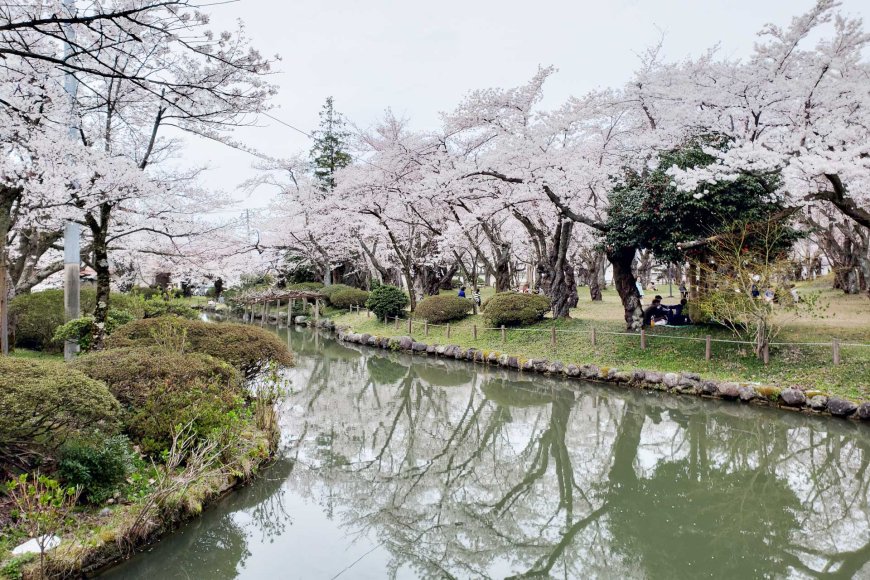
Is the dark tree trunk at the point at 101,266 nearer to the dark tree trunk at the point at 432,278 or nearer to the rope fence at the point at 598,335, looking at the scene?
the rope fence at the point at 598,335

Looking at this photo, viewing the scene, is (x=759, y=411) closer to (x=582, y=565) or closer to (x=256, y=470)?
(x=582, y=565)

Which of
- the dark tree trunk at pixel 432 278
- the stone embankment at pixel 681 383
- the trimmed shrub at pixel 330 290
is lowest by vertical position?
the stone embankment at pixel 681 383

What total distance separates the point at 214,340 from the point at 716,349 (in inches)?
391

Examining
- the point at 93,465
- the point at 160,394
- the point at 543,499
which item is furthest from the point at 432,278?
the point at 93,465

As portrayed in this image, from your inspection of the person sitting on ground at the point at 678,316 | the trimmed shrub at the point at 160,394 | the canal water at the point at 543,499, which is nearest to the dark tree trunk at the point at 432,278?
the person sitting on ground at the point at 678,316

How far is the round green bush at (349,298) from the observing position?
86.1ft

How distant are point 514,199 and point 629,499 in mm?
9417

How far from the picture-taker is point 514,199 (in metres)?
13.8

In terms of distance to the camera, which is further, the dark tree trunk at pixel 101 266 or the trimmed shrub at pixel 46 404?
the dark tree trunk at pixel 101 266

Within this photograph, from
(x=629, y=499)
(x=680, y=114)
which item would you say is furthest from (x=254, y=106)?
(x=680, y=114)

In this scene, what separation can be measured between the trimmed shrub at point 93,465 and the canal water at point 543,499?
0.70 metres

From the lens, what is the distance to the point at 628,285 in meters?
13.5

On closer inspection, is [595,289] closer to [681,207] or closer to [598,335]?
[598,335]

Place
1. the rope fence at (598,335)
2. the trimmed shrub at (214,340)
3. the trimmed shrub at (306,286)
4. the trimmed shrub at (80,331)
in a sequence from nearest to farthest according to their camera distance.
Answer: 1. the trimmed shrub at (214,340)
2. the trimmed shrub at (80,331)
3. the rope fence at (598,335)
4. the trimmed shrub at (306,286)
